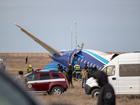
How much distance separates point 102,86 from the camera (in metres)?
7.32

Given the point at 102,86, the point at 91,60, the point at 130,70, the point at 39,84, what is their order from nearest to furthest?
the point at 102,86
the point at 130,70
the point at 39,84
the point at 91,60

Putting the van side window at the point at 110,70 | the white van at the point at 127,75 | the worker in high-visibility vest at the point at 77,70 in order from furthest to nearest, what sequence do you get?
the worker in high-visibility vest at the point at 77,70 < the van side window at the point at 110,70 < the white van at the point at 127,75

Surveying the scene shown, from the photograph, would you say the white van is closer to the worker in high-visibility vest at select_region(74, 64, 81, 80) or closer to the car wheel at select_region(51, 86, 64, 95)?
the car wheel at select_region(51, 86, 64, 95)

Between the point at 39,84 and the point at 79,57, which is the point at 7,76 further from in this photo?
the point at 79,57

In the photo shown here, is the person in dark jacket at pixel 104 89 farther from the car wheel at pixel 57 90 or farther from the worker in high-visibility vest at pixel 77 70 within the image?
the worker in high-visibility vest at pixel 77 70

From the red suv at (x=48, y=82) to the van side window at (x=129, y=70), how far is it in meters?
4.31

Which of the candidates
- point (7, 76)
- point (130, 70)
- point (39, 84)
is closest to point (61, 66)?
point (39, 84)

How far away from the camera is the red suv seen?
85.8 ft

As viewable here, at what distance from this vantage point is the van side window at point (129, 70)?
23.8 metres

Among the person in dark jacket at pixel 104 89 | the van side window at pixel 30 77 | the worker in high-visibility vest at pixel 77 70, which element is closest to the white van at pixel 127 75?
the van side window at pixel 30 77

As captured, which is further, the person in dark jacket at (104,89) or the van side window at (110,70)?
the van side window at (110,70)

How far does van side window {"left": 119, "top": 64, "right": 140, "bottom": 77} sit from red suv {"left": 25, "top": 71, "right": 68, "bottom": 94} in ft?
14.1

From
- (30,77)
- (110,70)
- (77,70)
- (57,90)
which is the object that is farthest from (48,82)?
(77,70)

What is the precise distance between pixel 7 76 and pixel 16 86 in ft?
0.12
